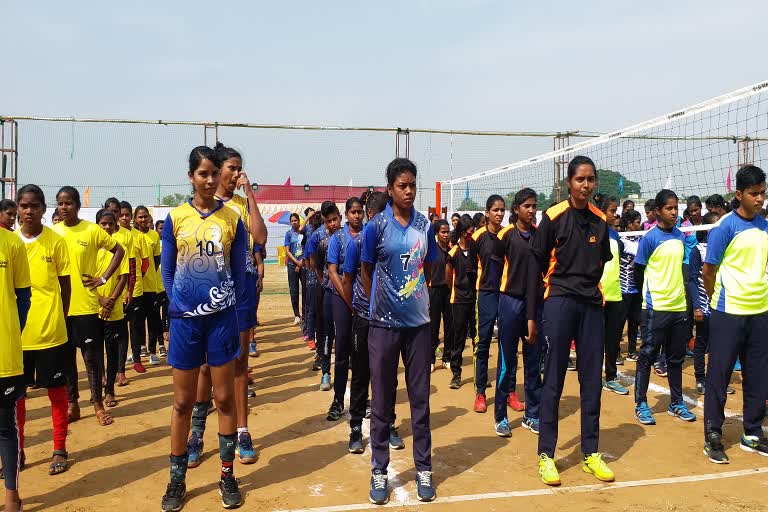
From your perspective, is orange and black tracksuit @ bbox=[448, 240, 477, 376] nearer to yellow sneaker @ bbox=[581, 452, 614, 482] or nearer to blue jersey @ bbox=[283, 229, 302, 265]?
yellow sneaker @ bbox=[581, 452, 614, 482]

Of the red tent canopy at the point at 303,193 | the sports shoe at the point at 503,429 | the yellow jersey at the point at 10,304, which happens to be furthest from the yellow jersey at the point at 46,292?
the red tent canopy at the point at 303,193

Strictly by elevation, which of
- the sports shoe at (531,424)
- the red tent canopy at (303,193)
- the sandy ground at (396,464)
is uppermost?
the red tent canopy at (303,193)

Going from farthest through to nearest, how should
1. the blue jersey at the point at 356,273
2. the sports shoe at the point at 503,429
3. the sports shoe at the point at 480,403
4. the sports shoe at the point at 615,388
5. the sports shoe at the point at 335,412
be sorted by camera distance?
the sports shoe at the point at 615,388 → the sports shoe at the point at 480,403 → the sports shoe at the point at 335,412 → the sports shoe at the point at 503,429 → the blue jersey at the point at 356,273

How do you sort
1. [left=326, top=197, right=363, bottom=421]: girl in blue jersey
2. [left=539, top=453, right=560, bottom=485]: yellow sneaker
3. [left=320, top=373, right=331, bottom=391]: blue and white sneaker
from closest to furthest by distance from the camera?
[left=539, top=453, right=560, bottom=485]: yellow sneaker, [left=326, top=197, right=363, bottom=421]: girl in blue jersey, [left=320, top=373, right=331, bottom=391]: blue and white sneaker

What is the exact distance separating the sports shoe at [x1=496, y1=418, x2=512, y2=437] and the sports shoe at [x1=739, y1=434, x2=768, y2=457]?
2.08 metres

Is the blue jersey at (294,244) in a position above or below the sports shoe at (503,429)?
above

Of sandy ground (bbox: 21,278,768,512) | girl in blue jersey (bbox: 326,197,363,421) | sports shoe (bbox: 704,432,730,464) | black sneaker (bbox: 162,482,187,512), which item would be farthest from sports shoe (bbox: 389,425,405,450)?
sports shoe (bbox: 704,432,730,464)

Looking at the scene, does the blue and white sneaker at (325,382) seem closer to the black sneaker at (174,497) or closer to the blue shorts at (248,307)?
the blue shorts at (248,307)

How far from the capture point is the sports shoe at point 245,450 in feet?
17.1

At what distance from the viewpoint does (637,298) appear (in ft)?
28.9

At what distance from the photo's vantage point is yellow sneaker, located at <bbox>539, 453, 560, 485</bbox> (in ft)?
15.4

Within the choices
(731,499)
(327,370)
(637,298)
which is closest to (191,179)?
(327,370)

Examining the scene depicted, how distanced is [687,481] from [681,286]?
239cm

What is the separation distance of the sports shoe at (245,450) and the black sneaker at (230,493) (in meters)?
0.79
